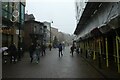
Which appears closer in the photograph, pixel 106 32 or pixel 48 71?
pixel 106 32

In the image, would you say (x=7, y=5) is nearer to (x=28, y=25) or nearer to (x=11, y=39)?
(x=11, y=39)

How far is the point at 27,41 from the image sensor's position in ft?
226

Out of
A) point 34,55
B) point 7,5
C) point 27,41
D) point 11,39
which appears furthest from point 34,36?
point 34,55

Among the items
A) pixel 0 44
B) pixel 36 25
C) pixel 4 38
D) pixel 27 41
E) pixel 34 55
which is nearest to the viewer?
pixel 34 55

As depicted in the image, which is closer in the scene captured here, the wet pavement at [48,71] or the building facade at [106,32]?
the wet pavement at [48,71]

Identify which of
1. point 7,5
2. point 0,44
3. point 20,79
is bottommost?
point 20,79

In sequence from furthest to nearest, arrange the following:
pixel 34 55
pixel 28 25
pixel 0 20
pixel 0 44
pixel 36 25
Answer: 1. pixel 36 25
2. pixel 28 25
3. pixel 0 44
4. pixel 0 20
5. pixel 34 55

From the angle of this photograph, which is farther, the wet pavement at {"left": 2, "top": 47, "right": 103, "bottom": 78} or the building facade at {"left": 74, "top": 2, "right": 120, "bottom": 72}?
the building facade at {"left": 74, "top": 2, "right": 120, "bottom": 72}

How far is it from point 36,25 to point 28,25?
5.58 m

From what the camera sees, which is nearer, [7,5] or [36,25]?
[7,5]

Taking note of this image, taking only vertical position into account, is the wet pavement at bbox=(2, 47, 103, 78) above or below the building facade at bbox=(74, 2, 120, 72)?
below

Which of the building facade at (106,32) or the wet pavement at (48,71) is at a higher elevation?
the building facade at (106,32)

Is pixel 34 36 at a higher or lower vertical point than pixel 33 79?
higher

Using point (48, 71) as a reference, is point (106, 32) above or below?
above
